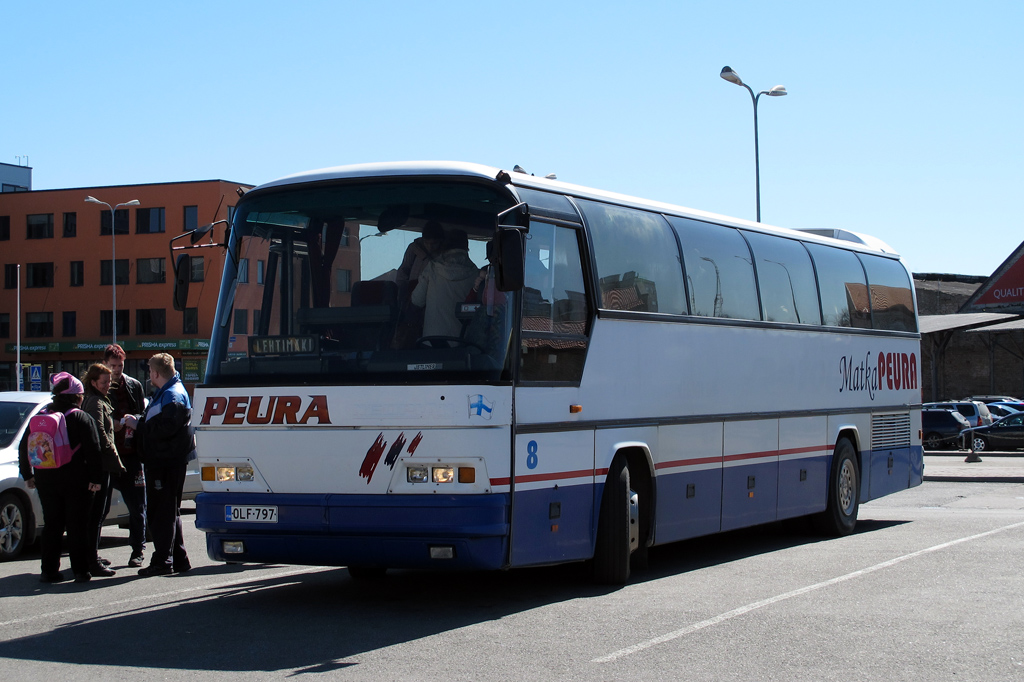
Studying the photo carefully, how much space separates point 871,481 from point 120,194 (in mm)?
65847

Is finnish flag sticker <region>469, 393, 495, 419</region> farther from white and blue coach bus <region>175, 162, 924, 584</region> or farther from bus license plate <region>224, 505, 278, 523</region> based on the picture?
bus license plate <region>224, 505, 278, 523</region>

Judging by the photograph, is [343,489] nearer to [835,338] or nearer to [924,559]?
[924,559]

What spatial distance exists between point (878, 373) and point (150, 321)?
209 feet

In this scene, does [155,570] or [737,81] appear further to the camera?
[737,81]

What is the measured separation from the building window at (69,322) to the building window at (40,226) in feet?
16.1

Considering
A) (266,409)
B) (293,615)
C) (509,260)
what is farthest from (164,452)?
(509,260)

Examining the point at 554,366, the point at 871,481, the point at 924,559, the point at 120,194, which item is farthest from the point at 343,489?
the point at 120,194

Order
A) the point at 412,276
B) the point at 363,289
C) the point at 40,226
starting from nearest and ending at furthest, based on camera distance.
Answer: the point at 412,276 < the point at 363,289 < the point at 40,226

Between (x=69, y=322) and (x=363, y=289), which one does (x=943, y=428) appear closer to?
(x=363, y=289)

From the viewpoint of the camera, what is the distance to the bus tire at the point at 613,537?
10.0 meters

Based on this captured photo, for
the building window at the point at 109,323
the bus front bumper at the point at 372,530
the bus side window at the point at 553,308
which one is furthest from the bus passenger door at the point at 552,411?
the building window at the point at 109,323

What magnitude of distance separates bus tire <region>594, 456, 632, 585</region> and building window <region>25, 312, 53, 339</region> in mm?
72875

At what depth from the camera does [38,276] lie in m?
77.8

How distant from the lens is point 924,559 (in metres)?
11.9
